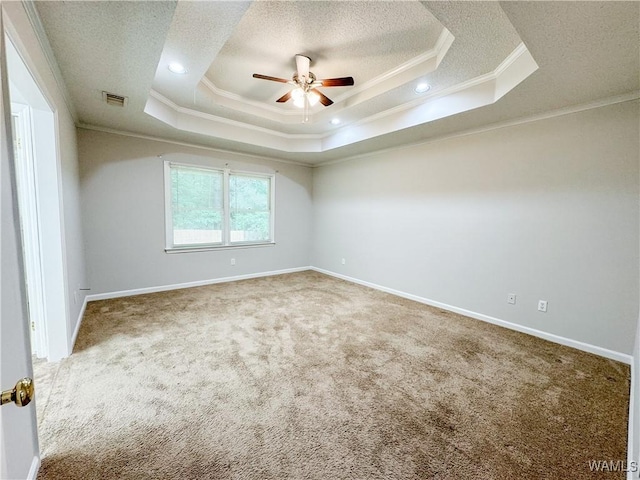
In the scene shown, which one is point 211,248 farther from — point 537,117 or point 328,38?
point 537,117

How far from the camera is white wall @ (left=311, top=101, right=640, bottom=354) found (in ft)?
8.04

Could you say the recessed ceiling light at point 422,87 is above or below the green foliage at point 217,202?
above

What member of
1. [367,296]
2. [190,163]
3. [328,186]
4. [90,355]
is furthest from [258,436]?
[328,186]

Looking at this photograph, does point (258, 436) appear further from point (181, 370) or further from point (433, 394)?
point (433, 394)

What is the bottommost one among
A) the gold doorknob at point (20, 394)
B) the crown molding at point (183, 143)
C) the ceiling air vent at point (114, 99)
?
the gold doorknob at point (20, 394)

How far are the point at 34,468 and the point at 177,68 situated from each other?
2937 mm

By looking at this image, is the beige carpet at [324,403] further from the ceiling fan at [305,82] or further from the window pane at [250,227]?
the ceiling fan at [305,82]

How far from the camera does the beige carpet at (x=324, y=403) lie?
1395 mm

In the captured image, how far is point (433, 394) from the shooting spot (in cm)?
194

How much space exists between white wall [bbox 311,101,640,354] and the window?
2165 mm

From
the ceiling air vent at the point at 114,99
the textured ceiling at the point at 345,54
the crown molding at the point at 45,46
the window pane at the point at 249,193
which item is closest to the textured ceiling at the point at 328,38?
the textured ceiling at the point at 345,54

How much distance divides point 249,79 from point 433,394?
350cm

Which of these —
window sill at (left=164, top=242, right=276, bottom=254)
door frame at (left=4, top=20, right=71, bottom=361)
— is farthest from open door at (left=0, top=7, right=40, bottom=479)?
window sill at (left=164, top=242, right=276, bottom=254)

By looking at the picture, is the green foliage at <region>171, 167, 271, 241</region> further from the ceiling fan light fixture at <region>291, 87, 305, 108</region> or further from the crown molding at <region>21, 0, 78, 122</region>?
the ceiling fan light fixture at <region>291, 87, 305, 108</region>
